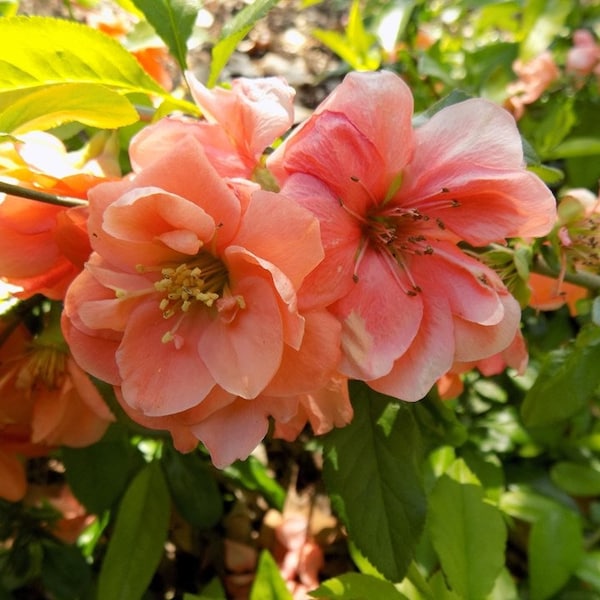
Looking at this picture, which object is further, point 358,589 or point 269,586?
point 269,586

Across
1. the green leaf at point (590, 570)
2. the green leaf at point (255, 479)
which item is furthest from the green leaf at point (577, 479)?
the green leaf at point (255, 479)

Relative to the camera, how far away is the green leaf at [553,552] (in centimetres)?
89

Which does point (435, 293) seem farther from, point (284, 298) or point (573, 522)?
point (573, 522)

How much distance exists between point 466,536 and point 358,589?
18 cm

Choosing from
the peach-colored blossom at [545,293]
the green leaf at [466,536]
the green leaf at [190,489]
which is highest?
the peach-colored blossom at [545,293]

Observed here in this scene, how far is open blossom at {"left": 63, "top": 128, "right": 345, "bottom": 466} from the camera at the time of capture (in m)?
0.48

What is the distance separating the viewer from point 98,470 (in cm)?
92

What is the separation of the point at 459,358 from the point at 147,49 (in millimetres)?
679

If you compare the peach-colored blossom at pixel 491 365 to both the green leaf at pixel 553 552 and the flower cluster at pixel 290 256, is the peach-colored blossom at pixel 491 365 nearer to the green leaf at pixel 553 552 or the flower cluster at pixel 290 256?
the flower cluster at pixel 290 256

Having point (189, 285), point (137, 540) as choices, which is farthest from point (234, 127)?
point (137, 540)

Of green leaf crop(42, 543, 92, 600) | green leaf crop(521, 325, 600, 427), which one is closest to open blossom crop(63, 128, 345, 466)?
green leaf crop(521, 325, 600, 427)

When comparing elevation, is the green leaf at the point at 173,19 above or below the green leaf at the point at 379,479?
above

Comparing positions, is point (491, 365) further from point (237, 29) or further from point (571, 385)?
point (237, 29)

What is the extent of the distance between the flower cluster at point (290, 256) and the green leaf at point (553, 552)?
0.49 metres
